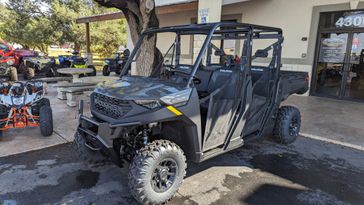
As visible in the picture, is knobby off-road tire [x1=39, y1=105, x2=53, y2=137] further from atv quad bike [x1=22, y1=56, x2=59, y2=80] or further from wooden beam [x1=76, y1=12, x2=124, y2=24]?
wooden beam [x1=76, y1=12, x2=124, y2=24]

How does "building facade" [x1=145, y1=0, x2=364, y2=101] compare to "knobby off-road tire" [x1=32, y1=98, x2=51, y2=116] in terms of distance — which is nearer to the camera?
"knobby off-road tire" [x1=32, y1=98, x2=51, y2=116]

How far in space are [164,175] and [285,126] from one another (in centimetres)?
238

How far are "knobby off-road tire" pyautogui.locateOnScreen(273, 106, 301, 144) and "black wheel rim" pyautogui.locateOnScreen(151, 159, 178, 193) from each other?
2.21m

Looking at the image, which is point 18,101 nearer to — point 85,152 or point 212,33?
point 85,152

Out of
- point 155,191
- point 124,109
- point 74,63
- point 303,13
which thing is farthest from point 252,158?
point 74,63

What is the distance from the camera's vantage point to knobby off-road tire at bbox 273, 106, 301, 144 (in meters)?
4.19

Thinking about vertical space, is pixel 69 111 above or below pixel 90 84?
below

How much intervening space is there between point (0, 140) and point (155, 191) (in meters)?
3.06

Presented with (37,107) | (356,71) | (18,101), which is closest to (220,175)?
(37,107)

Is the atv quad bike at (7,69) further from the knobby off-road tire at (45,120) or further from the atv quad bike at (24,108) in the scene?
the knobby off-road tire at (45,120)

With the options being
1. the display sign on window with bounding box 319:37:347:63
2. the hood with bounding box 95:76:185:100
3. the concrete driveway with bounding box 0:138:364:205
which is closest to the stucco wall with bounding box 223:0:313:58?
the display sign on window with bounding box 319:37:347:63

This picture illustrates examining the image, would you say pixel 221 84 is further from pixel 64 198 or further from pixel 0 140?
pixel 0 140

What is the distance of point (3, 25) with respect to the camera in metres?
20.7

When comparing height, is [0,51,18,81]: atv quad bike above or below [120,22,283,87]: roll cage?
below
